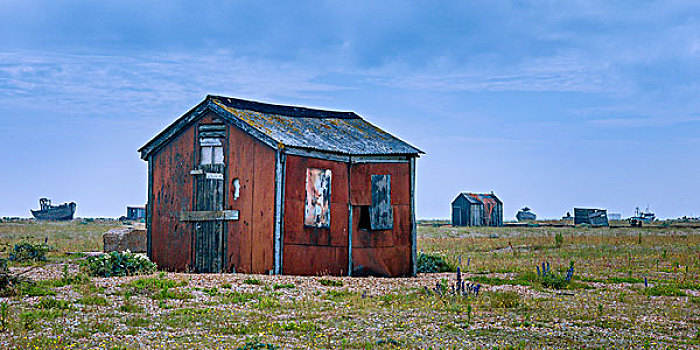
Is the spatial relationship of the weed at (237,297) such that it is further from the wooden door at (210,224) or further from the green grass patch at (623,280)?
the green grass patch at (623,280)

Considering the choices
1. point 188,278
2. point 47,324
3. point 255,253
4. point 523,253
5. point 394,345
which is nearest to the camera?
point 394,345

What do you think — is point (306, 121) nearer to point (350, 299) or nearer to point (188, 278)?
point (188, 278)

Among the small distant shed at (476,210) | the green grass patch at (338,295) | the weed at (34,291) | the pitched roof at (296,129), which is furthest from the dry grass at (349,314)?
the small distant shed at (476,210)

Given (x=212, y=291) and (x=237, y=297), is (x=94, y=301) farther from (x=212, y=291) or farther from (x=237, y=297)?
(x=237, y=297)

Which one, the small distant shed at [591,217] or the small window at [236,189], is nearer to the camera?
the small window at [236,189]

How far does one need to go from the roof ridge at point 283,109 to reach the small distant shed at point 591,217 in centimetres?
4927

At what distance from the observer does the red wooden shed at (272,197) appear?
17.9 m

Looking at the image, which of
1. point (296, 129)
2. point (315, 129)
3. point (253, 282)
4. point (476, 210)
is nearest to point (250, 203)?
point (296, 129)

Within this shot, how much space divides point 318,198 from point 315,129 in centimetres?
289

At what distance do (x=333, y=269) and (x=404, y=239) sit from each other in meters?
2.68

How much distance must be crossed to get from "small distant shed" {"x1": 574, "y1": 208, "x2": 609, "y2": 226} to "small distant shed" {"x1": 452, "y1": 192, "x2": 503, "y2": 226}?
7.98 meters

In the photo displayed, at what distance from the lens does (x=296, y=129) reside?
1977 centimetres

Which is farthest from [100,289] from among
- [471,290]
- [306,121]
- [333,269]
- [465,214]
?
[465,214]

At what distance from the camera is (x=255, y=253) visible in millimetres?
17906
